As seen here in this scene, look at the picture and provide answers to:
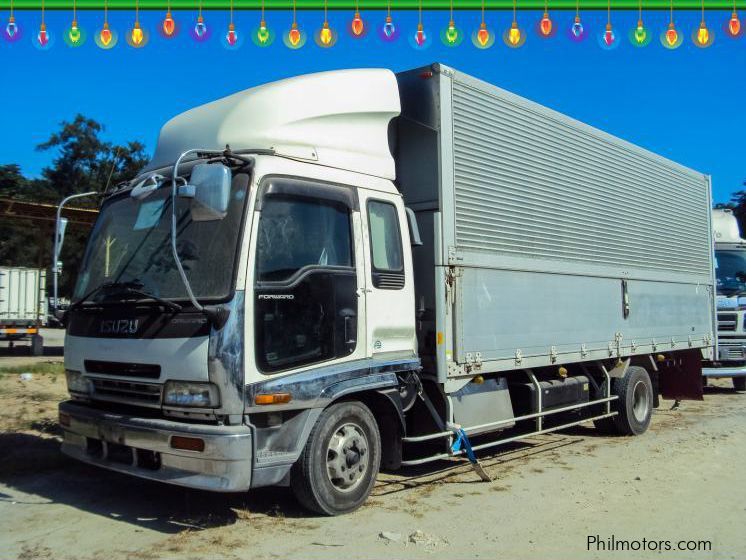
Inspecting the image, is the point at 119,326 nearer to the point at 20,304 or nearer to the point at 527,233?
the point at 527,233

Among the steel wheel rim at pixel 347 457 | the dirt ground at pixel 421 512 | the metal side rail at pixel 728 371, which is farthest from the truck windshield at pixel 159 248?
the metal side rail at pixel 728 371

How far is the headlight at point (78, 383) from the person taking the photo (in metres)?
5.38

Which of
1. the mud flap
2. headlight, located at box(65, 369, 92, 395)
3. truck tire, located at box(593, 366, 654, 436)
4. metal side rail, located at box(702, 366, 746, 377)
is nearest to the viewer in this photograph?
headlight, located at box(65, 369, 92, 395)

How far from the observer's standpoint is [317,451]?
16.2ft

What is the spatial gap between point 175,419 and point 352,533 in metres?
1.50

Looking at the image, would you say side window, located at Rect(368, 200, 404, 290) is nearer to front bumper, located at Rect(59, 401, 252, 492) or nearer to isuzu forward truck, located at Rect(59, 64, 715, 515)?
isuzu forward truck, located at Rect(59, 64, 715, 515)

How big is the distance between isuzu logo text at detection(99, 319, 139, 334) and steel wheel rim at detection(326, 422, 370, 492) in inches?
65.6

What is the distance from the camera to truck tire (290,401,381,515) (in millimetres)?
4934

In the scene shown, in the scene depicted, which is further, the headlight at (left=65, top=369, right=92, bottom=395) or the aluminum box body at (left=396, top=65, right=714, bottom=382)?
the aluminum box body at (left=396, top=65, right=714, bottom=382)

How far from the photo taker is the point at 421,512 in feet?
17.8

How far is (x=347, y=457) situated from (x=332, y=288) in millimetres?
1314

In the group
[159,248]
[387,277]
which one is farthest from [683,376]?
[159,248]

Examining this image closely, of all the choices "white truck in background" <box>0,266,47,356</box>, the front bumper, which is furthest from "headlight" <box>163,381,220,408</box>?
"white truck in background" <box>0,266,47,356</box>

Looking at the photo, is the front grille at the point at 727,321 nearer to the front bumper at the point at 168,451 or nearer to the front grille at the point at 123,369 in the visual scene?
the front bumper at the point at 168,451
